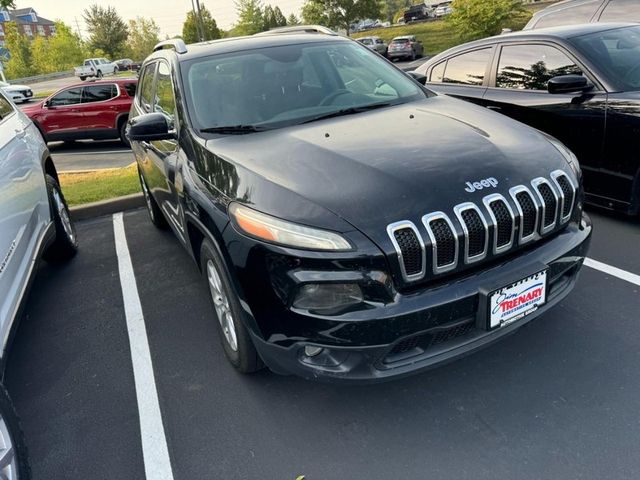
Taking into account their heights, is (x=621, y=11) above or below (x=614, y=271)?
above

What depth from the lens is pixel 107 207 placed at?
19.7 feet

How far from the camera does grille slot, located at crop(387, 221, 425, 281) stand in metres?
2.05

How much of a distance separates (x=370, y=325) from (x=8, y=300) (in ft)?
6.38

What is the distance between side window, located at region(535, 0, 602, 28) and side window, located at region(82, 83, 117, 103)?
9.12 metres

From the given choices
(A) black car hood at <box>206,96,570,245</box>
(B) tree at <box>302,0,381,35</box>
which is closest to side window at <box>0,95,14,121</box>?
(A) black car hood at <box>206,96,570,245</box>

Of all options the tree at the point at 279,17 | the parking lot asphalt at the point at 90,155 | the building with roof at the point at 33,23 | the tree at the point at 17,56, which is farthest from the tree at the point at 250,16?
the building with roof at the point at 33,23

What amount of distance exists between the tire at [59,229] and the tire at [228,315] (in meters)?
2.05

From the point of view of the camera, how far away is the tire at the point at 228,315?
246 centimetres

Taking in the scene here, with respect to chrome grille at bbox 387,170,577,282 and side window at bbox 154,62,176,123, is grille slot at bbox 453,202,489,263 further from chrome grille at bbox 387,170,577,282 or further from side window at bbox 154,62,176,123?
side window at bbox 154,62,176,123

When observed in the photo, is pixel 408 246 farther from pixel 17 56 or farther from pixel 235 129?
pixel 17 56

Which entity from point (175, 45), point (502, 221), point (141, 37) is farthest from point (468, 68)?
point (141, 37)

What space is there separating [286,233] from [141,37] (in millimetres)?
83795

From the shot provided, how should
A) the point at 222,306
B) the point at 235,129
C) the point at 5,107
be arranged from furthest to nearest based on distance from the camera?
the point at 5,107
the point at 235,129
the point at 222,306

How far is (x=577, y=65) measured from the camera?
4242 millimetres
